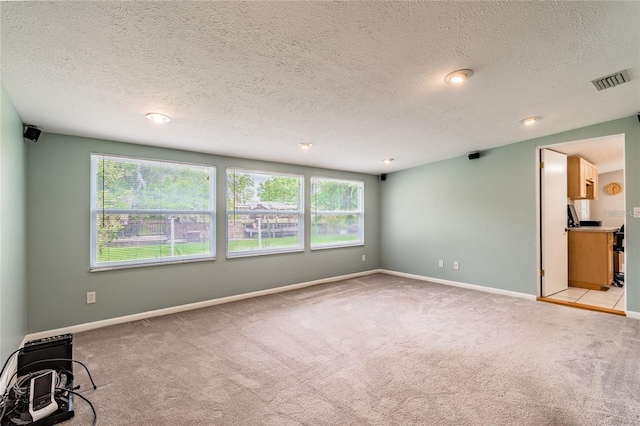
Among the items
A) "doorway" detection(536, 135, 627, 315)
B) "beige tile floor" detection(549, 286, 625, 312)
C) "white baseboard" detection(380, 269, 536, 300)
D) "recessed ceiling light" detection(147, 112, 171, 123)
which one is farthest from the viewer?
"white baseboard" detection(380, 269, 536, 300)

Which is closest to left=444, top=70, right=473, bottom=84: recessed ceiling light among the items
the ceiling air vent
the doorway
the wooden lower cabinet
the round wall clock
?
the ceiling air vent

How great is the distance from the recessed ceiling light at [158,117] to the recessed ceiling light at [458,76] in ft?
8.32

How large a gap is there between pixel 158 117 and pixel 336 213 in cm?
370

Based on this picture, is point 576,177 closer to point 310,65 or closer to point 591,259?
point 591,259

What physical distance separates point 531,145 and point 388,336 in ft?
11.1

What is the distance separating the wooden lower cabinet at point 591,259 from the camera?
4531mm

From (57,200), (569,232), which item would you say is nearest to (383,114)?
(57,200)

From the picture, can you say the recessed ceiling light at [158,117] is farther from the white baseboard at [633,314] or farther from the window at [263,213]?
the white baseboard at [633,314]

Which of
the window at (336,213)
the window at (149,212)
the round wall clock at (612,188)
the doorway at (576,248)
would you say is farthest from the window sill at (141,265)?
the round wall clock at (612,188)

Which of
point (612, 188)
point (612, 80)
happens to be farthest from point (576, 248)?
point (612, 80)

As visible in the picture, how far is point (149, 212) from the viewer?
12.2 feet

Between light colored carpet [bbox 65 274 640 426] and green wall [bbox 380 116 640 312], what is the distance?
75 cm

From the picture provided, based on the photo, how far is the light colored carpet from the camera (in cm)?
184

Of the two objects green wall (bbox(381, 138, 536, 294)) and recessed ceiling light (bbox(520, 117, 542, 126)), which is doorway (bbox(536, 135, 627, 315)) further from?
recessed ceiling light (bbox(520, 117, 542, 126))
